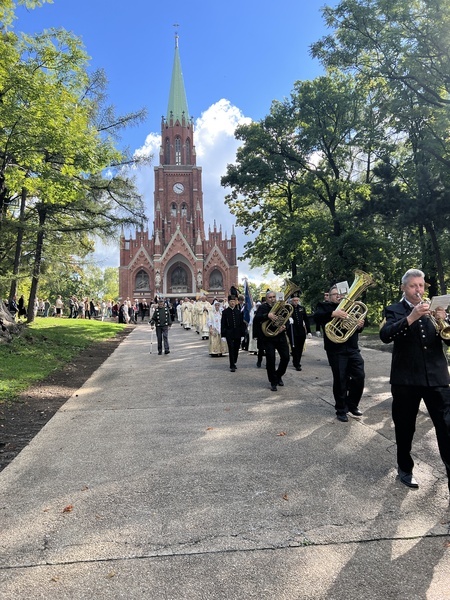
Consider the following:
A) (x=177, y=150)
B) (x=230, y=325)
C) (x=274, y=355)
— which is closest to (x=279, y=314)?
(x=274, y=355)

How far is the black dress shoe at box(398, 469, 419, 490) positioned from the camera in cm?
376

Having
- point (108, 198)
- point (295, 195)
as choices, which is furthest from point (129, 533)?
point (295, 195)

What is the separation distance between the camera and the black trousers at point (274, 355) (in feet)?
26.8

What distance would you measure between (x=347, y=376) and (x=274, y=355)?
7.34ft

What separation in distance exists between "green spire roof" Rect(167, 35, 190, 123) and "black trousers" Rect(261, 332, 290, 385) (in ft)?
216

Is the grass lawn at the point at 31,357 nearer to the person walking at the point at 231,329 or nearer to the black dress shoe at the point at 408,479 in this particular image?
the person walking at the point at 231,329

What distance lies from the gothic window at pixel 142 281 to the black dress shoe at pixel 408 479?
2258 inches

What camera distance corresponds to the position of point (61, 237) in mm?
21625

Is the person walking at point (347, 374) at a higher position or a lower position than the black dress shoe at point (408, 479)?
higher

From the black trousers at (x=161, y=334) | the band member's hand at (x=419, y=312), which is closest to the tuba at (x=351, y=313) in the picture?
the band member's hand at (x=419, y=312)

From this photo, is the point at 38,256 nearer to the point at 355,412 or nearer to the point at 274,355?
the point at 274,355

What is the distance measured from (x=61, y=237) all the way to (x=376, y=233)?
15569 mm

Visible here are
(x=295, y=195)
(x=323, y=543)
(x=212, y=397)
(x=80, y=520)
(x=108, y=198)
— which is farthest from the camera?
(x=295, y=195)

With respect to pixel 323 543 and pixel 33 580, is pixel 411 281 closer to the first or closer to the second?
pixel 323 543
